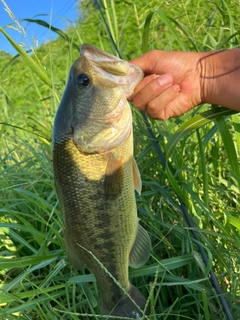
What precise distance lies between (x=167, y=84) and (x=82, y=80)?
312 mm

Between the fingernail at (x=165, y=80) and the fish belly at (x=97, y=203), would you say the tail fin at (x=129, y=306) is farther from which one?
the fingernail at (x=165, y=80)

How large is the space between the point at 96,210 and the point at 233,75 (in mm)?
707

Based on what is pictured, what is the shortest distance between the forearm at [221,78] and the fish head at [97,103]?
30cm

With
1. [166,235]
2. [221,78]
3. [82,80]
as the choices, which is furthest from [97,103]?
[166,235]

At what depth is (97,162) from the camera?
4.92ft

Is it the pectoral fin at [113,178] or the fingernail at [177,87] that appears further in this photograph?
the fingernail at [177,87]

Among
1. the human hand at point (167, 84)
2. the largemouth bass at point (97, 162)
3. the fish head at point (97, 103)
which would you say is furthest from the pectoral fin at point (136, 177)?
the human hand at point (167, 84)

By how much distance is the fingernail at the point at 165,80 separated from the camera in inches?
60.9

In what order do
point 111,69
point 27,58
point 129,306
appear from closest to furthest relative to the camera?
point 111,69 < point 129,306 < point 27,58

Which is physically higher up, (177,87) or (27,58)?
(27,58)

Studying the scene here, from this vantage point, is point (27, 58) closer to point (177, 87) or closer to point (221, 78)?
point (177, 87)

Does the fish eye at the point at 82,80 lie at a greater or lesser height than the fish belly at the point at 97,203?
greater

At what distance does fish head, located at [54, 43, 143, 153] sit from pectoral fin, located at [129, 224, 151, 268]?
37 cm

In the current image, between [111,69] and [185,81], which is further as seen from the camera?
[185,81]
